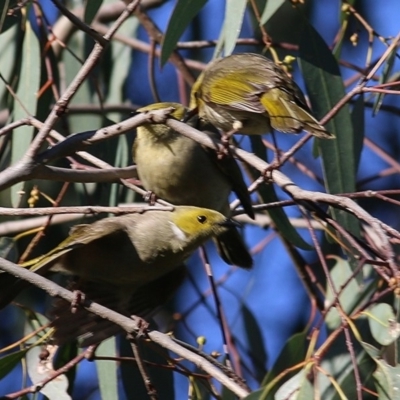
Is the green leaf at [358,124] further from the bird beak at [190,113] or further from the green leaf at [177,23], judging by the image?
the green leaf at [177,23]

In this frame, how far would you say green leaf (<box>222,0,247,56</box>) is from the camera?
2.98m

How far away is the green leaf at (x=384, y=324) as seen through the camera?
2.80 m

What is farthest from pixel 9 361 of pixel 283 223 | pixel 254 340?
→ pixel 254 340

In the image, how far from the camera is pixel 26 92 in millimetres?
3570

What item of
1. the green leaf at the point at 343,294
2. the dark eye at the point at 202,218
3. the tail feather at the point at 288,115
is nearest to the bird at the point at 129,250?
the dark eye at the point at 202,218

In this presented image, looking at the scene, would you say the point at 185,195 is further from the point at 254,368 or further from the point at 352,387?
the point at 254,368

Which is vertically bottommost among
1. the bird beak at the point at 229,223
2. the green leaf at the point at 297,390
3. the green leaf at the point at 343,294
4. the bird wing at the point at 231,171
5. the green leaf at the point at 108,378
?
the green leaf at the point at 108,378

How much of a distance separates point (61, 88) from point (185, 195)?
141 centimetres

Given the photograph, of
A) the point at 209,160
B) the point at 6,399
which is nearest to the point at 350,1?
the point at 209,160

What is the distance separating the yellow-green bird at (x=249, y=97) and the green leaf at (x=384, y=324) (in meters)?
0.67

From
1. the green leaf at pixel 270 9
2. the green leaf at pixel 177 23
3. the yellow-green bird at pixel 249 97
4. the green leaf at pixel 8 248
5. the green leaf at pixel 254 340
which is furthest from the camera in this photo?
the green leaf at pixel 254 340

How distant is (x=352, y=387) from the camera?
308 cm

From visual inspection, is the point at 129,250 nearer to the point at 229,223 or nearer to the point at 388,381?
the point at 229,223

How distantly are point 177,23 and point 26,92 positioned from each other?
2.62 ft
